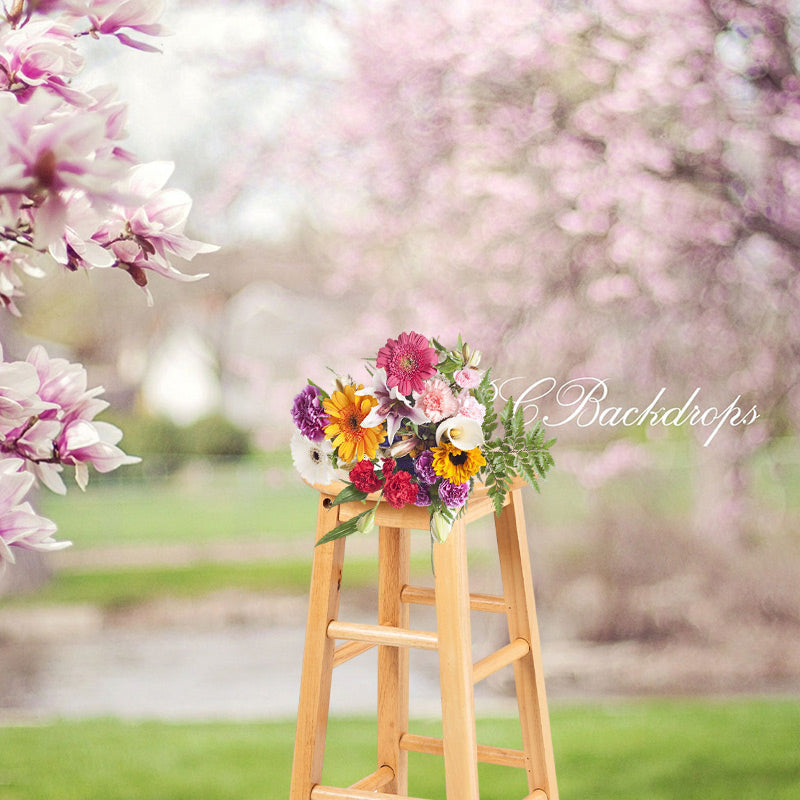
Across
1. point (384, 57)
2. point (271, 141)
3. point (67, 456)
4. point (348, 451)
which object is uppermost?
point (384, 57)

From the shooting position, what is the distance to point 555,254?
290 centimetres

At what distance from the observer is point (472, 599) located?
1.81m

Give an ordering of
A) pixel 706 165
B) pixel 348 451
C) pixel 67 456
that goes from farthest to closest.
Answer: pixel 706 165 < pixel 348 451 < pixel 67 456

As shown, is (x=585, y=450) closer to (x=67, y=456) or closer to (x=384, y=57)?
(x=384, y=57)

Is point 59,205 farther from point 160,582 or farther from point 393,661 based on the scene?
point 160,582

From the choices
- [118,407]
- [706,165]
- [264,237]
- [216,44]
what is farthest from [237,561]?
[706,165]

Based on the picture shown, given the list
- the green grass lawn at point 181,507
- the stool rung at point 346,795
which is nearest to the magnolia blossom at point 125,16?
the stool rung at point 346,795

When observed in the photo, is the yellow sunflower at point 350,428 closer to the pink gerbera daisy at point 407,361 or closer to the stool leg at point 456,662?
the pink gerbera daisy at point 407,361

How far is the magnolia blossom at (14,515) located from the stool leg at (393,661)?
4.64 ft

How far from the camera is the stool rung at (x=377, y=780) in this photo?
6.30 feet

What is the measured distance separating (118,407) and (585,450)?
4.37 feet

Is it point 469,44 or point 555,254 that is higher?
point 469,44

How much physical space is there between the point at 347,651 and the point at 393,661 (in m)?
0.19

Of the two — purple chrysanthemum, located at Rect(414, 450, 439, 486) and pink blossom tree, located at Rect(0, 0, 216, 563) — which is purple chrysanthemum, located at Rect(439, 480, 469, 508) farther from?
pink blossom tree, located at Rect(0, 0, 216, 563)
